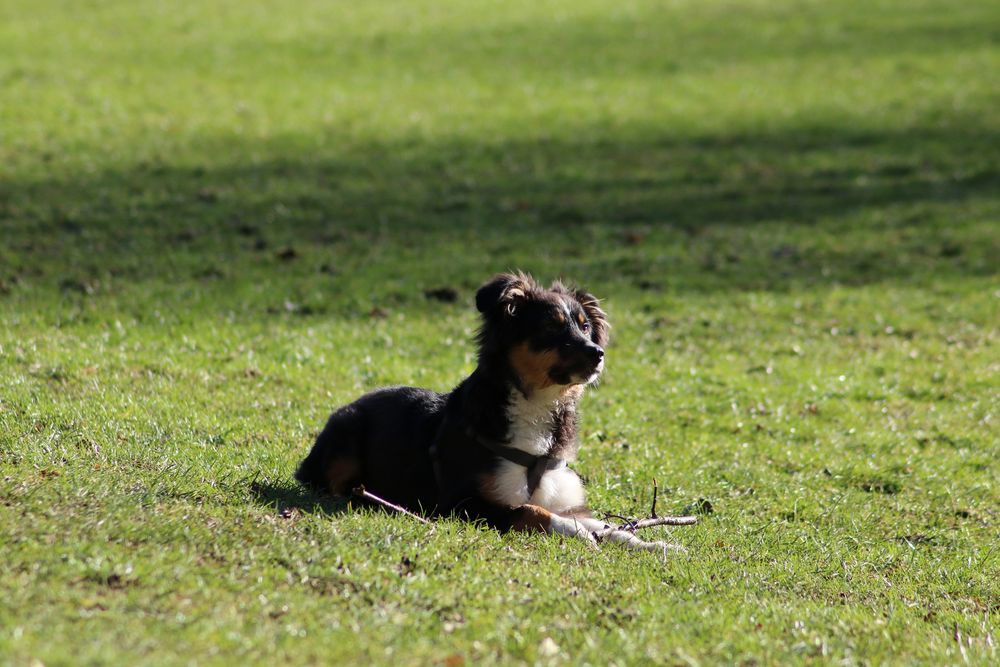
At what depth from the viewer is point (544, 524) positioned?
760 cm

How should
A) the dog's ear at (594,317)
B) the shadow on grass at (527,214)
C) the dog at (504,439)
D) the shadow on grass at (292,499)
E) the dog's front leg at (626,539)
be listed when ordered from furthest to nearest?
the shadow on grass at (527,214) → the dog's ear at (594,317) → the dog at (504,439) → the dog's front leg at (626,539) → the shadow on grass at (292,499)

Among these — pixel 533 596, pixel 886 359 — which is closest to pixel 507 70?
pixel 886 359

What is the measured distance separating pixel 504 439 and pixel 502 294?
1.01m

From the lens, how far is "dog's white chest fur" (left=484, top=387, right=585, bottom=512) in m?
7.82

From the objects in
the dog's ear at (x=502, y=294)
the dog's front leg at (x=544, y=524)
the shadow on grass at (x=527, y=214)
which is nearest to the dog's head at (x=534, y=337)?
the dog's ear at (x=502, y=294)

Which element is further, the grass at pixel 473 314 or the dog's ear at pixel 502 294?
the dog's ear at pixel 502 294

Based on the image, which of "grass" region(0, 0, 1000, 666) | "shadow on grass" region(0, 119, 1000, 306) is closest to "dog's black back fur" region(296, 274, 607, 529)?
"grass" region(0, 0, 1000, 666)

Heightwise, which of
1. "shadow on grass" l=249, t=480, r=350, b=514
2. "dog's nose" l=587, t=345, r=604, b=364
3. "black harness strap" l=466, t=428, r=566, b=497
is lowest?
"shadow on grass" l=249, t=480, r=350, b=514

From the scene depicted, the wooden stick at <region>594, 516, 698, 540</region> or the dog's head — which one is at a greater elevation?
the dog's head

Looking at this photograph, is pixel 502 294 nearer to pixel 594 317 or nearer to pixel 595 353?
pixel 595 353

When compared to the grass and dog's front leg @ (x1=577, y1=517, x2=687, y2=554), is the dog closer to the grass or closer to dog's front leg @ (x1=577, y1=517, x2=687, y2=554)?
dog's front leg @ (x1=577, y1=517, x2=687, y2=554)

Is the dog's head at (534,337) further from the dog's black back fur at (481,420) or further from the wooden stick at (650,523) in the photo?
the wooden stick at (650,523)

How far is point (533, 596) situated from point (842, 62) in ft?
92.9

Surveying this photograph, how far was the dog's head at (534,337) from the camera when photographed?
7820 mm
